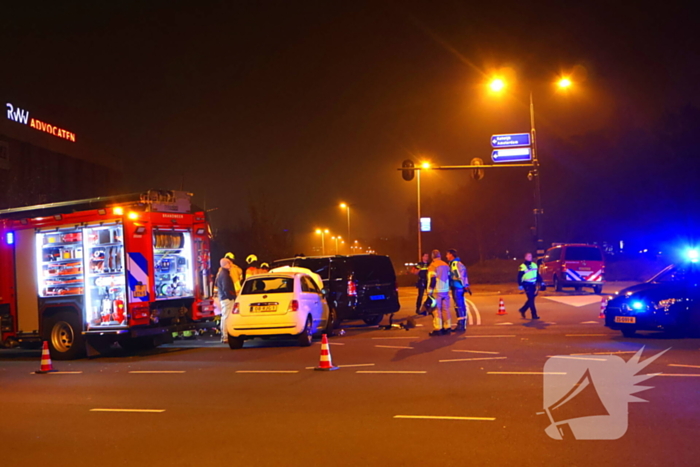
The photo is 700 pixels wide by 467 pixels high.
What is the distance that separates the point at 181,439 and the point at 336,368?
456cm

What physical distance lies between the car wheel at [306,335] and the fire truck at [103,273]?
232cm

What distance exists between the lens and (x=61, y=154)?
70.8 metres

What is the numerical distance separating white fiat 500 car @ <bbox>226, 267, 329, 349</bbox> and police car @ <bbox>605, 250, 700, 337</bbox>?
19.9 feet

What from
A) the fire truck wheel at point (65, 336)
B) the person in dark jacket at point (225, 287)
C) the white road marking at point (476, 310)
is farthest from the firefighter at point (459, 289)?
the fire truck wheel at point (65, 336)

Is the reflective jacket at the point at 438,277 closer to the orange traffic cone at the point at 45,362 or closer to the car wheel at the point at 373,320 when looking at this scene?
the car wheel at the point at 373,320

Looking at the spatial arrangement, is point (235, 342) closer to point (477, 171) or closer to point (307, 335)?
point (307, 335)

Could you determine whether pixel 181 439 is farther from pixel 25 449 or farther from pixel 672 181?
pixel 672 181

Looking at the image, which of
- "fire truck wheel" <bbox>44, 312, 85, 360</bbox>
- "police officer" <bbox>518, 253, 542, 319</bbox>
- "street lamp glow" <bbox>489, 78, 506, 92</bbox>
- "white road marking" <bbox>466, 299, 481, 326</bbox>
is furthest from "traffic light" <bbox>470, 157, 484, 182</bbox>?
→ "fire truck wheel" <bbox>44, 312, 85, 360</bbox>

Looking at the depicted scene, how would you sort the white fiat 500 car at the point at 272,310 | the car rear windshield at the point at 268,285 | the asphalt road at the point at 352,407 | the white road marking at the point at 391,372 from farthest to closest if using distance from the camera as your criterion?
the car rear windshield at the point at 268,285 < the white fiat 500 car at the point at 272,310 < the white road marking at the point at 391,372 < the asphalt road at the point at 352,407

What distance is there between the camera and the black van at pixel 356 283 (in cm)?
1836

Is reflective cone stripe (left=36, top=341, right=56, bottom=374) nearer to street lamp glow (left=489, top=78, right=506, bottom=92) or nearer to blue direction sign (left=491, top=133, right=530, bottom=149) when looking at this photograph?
street lamp glow (left=489, top=78, right=506, bottom=92)

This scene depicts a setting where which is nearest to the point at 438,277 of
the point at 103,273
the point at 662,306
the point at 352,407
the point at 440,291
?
the point at 440,291

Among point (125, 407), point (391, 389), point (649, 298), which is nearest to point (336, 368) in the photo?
point (391, 389)

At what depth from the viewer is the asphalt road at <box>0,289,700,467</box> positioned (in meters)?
6.37
